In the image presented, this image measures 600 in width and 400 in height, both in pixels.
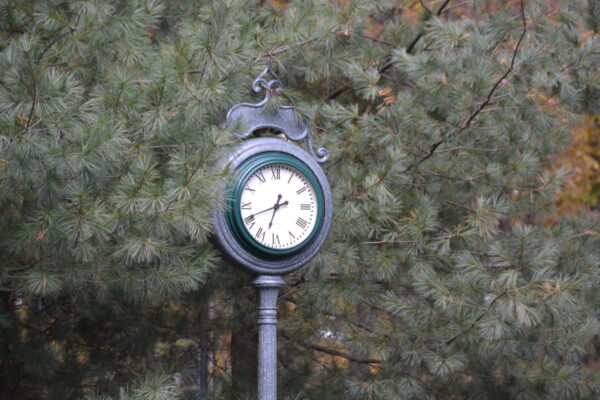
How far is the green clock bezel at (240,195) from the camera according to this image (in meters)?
3.37

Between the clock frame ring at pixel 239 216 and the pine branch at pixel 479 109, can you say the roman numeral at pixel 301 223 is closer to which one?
the clock frame ring at pixel 239 216

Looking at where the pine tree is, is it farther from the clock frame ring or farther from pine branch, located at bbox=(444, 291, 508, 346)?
the clock frame ring

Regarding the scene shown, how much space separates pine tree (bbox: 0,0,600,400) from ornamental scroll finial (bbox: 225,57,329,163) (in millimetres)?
72

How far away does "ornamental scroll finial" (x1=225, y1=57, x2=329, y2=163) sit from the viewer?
142 inches

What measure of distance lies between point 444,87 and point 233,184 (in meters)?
1.54

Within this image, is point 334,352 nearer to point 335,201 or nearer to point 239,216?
point 335,201

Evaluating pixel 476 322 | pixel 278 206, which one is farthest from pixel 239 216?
pixel 476 322

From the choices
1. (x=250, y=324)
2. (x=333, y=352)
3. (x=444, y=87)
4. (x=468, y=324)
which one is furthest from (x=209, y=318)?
(x=444, y=87)

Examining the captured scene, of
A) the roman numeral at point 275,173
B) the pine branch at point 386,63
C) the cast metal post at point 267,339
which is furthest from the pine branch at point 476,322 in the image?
the pine branch at point 386,63

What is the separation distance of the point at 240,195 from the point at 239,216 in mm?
85

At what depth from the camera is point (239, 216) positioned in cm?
338

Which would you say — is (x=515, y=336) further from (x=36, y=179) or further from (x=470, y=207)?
(x=36, y=179)

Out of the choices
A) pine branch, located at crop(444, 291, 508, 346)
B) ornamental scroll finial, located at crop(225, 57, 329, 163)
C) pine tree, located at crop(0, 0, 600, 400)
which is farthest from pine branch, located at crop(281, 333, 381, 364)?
ornamental scroll finial, located at crop(225, 57, 329, 163)

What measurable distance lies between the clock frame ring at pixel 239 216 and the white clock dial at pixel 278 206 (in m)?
0.02
